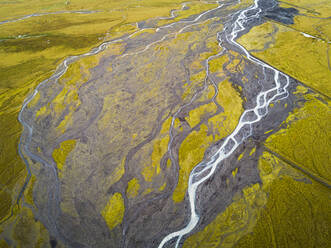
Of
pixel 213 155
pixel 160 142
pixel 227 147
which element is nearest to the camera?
pixel 213 155

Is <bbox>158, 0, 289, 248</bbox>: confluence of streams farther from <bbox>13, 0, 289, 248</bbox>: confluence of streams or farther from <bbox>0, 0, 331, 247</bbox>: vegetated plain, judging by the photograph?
<bbox>0, 0, 331, 247</bbox>: vegetated plain

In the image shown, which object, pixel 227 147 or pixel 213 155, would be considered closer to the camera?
pixel 213 155

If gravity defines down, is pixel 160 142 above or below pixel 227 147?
above

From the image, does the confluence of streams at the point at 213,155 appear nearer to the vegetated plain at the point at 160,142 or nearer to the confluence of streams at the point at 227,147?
the confluence of streams at the point at 227,147

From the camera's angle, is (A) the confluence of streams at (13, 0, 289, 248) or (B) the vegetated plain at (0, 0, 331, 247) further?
(A) the confluence of streams at (13, 0, 289, 248)

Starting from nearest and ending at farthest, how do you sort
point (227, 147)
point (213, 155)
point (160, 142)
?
point (213, 155) < point (227, 147) < point (160, 142)

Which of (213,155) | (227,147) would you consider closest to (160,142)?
(213,155)

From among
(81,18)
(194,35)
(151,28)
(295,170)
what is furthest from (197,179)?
(81,18)

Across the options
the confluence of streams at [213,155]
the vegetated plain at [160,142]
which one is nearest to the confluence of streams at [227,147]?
the confluence of streams at [213,155]

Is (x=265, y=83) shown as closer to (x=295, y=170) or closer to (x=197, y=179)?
(x=295, y=170)

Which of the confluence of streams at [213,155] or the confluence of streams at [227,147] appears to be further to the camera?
the confluence of streams at [213,155]

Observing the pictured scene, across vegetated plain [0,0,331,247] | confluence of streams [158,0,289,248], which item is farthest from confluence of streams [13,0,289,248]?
vegetated plain [0,0,331,247]

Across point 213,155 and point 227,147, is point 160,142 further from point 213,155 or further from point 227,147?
point 227,147
